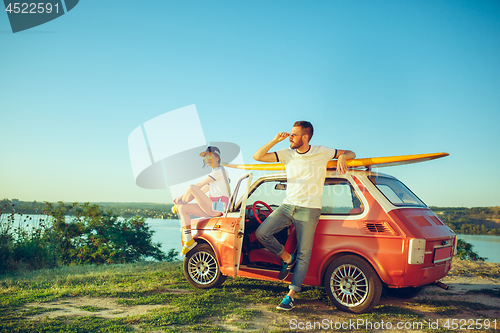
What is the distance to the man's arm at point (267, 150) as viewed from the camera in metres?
4.74

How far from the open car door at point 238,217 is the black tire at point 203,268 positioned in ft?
1.71

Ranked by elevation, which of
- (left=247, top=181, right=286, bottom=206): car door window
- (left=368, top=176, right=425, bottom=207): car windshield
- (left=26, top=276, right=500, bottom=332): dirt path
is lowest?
(left=26, top=276, right=500, bottom=332): dirt path

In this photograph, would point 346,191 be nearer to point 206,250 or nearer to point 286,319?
point 286,319

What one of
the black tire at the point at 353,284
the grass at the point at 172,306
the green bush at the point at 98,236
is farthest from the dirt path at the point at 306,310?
the green bush at the point at 98,236

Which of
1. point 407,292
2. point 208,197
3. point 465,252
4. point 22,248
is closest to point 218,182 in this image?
point 208,197

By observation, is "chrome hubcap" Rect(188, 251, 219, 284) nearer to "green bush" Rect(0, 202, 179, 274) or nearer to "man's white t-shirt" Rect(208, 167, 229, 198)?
"man's white t-shirt" Rect(208, 167, 229, 198)

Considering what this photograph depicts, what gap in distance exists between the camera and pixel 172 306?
466 cm

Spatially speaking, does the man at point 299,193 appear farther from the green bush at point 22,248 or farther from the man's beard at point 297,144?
the green bush at point 22,248

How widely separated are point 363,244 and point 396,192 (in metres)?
1.00

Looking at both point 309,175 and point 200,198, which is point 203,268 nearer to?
point 200,198

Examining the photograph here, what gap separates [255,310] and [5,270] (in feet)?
22.4

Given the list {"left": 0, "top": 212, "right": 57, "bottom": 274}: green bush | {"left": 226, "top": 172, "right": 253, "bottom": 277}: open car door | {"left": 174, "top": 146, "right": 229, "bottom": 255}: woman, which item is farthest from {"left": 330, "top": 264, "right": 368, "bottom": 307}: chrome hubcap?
{"left": 0, "top": 212, "right": 57, "bottom": 274}: green bush

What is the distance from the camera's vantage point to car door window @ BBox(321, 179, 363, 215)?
4734 mm

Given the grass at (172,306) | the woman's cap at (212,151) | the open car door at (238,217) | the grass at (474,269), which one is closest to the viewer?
the grass at (172,306)
